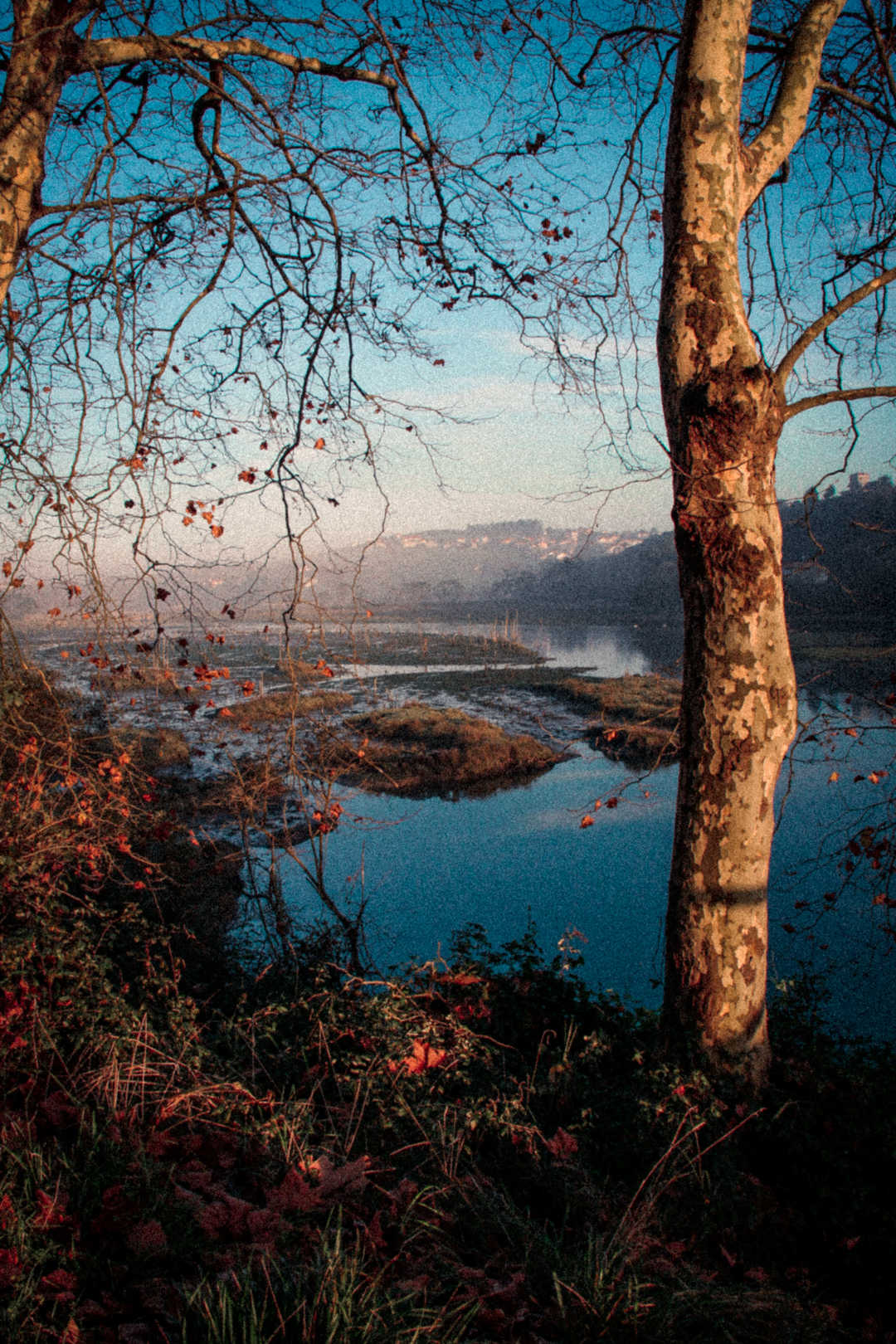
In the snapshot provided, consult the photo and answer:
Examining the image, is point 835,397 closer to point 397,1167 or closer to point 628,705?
point 397,1167

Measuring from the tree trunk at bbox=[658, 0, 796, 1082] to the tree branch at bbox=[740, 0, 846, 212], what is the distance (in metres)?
0.24

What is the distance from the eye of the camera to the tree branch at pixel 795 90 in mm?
3064

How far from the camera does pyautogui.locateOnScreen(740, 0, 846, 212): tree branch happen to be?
3.06m

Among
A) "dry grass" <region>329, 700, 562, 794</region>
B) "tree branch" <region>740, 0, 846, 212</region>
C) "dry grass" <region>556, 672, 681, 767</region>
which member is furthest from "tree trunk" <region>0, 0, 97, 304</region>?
"dry grass" <region>556, 672, 681, 767</region>

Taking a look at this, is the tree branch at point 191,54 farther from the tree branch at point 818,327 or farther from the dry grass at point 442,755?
the dry grass at point 442,755

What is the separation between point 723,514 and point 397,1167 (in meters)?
3.07

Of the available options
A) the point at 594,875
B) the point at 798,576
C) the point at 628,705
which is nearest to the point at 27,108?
the point at 594,875

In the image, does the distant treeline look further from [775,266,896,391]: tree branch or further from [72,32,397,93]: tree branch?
[72,32,397,93]: tree branch

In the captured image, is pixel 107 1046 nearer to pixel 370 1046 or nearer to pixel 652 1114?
pixel 370 1046

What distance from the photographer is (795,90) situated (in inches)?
122

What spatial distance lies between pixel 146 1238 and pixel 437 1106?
1366 millimetres

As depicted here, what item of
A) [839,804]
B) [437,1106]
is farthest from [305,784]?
[839,804]

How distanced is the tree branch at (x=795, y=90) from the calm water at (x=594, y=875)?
483 centimetres

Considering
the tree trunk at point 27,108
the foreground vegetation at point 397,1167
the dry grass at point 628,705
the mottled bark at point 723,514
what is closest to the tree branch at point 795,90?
the mottled bark at point 723,514
